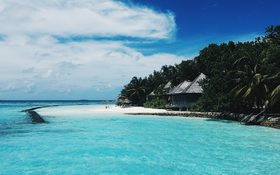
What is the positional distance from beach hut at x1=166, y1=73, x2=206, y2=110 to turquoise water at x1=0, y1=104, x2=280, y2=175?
15366 mm

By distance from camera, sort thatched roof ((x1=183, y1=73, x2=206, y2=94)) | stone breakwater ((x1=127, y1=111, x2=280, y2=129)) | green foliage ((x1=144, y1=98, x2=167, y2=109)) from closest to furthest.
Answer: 1. stone breakwater ((x1=127, y1=111, x2=280, y2=129))
2. thatched roof ((x1=183, y1=73, x2=206, y2=94))
3. green foliage ((x1=144, y1=98, x2=167, y2=109))

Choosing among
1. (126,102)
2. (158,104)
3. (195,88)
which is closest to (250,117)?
(195,88)

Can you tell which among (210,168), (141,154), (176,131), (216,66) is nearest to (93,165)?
(141,154)

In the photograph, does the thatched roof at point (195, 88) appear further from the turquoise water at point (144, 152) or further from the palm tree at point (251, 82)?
the turquoise water at point (144, 152)

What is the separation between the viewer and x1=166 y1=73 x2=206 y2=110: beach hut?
38.7 metres

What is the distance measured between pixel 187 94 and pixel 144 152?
80.1 feet

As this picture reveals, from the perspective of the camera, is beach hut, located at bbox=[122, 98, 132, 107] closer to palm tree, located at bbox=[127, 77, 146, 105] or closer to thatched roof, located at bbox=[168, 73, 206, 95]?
palm tree, located at bbox=[127, 77, 146, 105]

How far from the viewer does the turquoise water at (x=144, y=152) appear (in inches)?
497

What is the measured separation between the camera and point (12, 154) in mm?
15883

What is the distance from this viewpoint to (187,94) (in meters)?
39.7

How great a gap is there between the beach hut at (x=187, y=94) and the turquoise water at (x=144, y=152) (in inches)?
605

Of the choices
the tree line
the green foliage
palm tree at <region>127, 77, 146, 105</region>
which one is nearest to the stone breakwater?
the tree line

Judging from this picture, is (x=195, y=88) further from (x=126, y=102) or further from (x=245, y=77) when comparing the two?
(x=126, y=102)

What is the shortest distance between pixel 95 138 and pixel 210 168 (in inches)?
377
